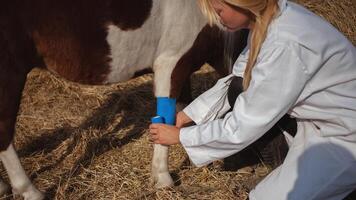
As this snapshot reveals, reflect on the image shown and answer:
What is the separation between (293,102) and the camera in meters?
1.56

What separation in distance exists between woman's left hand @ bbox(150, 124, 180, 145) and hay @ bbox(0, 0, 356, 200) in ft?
2.58

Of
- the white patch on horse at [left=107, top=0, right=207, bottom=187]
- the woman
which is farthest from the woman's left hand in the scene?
the white patch on horse at [left=107, top=0, right=207, bottom=187]

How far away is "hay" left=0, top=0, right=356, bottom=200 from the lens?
2.59 m

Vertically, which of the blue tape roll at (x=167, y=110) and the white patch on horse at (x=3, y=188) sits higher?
the blue tape roll at (x=167, y=110)

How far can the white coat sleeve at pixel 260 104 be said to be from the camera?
149cm

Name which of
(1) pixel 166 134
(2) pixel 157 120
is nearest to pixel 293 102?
(1) pixel 166 134

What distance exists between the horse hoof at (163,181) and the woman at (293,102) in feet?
2.76

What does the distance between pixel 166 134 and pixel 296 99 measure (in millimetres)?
508

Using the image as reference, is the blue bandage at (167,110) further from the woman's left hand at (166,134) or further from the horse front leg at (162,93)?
the woman's left hand at (166,134)

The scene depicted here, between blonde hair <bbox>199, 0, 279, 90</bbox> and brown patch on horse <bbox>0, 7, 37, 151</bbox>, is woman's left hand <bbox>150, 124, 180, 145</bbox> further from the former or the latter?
brown patch on horse <bbox>0, 7, 37, 151</bbox>

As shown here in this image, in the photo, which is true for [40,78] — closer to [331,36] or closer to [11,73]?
[11,73]

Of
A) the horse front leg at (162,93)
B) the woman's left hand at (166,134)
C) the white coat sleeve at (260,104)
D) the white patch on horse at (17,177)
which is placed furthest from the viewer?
the horse front leg at (162,93)

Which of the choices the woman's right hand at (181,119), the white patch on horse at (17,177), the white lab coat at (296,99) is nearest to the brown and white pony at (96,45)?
the white patch on horse at (17,177)

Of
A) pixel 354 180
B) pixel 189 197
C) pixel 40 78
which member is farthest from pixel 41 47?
pixel 40 78
